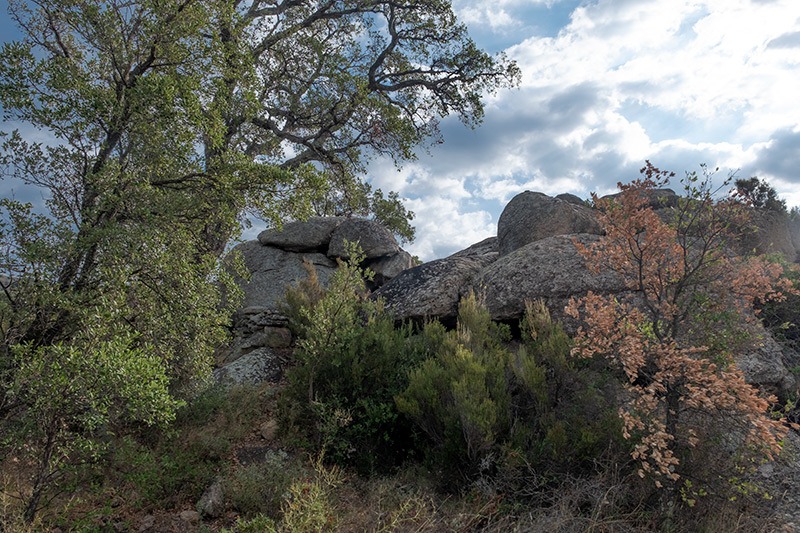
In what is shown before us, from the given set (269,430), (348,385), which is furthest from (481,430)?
(269,430)

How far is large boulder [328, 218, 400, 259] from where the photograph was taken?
48.7 ft

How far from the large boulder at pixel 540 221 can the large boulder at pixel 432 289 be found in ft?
3.90

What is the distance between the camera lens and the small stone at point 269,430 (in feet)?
24.6

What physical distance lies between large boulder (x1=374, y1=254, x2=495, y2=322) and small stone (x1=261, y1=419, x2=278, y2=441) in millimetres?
3235

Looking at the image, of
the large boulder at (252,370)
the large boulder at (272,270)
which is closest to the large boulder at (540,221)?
the large boulder at (272,270)

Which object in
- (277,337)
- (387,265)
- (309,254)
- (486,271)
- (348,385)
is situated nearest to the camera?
(348,385)

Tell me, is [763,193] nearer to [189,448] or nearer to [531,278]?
[531,278]

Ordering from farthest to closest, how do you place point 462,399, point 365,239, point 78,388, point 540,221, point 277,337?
point 365,239
point 540,221
point 277,337
point 462,399
point 78,388

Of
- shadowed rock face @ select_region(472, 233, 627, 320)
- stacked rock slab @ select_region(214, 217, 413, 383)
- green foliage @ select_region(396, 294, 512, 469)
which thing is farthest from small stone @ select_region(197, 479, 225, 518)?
stacked rock slab @ select_region(214, 217, 413, 383)

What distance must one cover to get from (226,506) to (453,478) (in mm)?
2899

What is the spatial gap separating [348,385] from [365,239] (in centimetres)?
811

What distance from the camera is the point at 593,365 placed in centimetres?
689

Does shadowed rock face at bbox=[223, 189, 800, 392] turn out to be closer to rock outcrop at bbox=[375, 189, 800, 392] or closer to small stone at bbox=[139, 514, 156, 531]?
rock outcrop at bbox=[375, 189, 800, 392]

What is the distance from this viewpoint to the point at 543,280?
8.61m
